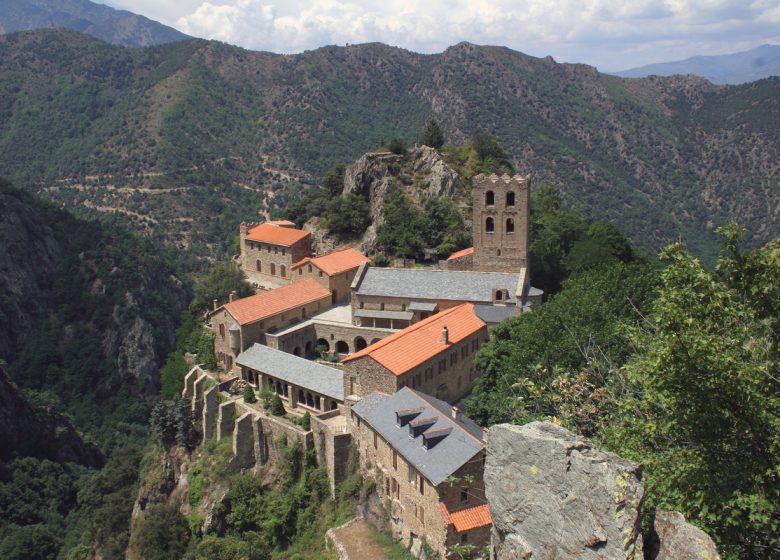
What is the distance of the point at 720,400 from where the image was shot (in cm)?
1461

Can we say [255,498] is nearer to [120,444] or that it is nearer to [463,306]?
[463,306]

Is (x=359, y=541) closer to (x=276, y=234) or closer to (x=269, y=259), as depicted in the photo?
(x=269, y=259)

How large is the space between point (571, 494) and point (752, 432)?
5.48m

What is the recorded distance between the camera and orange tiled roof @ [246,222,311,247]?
66.2 metres

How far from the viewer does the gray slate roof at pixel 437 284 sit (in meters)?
50.8

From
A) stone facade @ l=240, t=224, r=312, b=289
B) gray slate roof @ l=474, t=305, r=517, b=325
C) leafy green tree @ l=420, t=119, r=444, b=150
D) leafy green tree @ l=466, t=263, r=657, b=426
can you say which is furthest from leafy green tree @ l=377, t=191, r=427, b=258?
leafy green tree @ l=466, t=263, r=657, b=426

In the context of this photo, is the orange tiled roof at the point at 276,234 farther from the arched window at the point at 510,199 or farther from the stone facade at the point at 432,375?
the stone facade at the point at 432,375

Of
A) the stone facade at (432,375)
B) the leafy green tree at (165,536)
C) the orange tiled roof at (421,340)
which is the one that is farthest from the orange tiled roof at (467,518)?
the leafy green tree at (165,536)

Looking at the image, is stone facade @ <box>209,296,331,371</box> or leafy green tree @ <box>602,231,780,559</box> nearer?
leafy green tree @ <box>602,231,780,559</box>

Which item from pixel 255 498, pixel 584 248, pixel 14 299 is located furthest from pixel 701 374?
pixel 14 299

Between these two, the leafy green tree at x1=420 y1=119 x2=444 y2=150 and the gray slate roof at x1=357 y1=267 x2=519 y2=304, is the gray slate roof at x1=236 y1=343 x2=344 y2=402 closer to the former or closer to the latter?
the gray slate roof at x1=357 y1=267 x2=519 y2=304

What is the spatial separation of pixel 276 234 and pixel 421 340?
30493 millimetres

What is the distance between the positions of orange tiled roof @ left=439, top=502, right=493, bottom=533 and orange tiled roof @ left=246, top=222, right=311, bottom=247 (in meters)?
39.9

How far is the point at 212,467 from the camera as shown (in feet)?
148
